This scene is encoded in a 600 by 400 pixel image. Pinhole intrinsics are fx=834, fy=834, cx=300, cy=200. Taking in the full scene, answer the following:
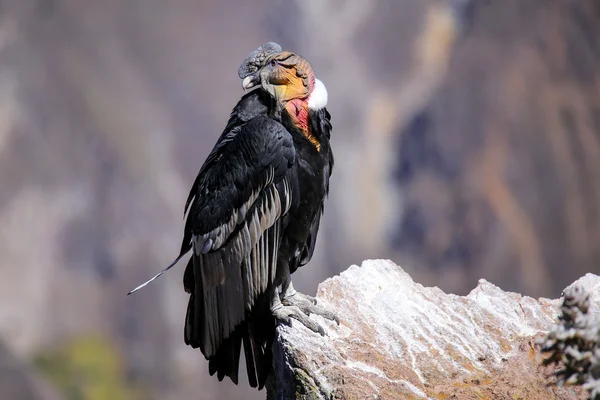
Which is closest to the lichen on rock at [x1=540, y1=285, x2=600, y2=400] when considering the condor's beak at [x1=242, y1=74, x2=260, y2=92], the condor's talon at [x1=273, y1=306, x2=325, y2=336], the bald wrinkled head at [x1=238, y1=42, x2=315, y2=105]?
the condor's talon at [x1=273, y1=306, x2=325, y2=336]

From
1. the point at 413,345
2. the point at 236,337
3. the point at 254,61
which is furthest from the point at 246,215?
the point at 413,345

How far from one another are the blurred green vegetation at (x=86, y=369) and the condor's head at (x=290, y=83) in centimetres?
497

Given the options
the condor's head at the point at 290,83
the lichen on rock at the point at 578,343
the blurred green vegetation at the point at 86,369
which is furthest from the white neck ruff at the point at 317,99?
the blurred green vegetation at the point at 86,369

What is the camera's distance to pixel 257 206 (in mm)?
4766

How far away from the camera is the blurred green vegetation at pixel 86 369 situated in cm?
888

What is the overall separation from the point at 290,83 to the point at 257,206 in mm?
763

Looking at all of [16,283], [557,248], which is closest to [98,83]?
[16,283]

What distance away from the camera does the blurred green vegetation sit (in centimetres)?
888

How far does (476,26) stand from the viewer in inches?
364

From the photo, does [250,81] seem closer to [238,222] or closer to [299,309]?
[238,222]

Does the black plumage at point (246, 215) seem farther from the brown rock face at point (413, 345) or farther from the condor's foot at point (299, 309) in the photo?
the brown rock face at point (413, 345)

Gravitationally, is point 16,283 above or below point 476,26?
below

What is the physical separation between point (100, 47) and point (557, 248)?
215 inches

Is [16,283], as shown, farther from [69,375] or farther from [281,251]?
[281,251]
